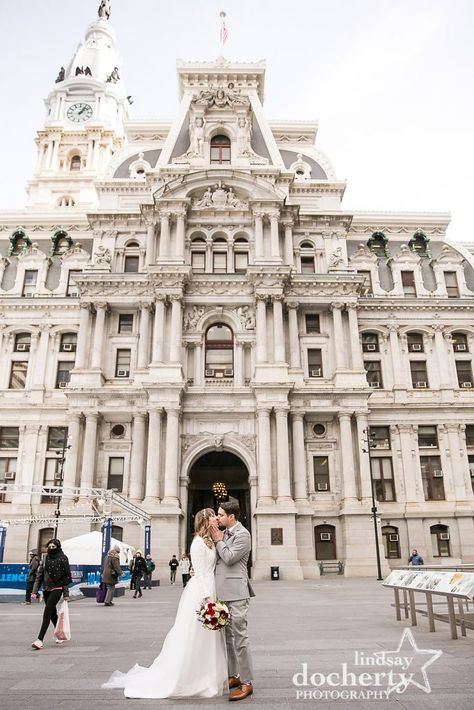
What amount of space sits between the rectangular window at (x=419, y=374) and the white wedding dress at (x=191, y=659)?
1457 inches

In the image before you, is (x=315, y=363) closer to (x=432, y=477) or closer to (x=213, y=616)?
(x=432, y=477)

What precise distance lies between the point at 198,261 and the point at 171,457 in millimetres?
14696

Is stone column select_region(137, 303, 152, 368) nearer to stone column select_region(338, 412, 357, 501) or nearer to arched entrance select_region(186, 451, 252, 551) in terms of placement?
arched entrance select_region(186, 451, 252, 551)

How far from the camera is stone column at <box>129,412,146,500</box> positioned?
113 ft

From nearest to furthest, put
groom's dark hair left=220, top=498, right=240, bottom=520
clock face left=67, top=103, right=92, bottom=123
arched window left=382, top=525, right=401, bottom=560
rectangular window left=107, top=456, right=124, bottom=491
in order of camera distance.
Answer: groom's dark hair left=220, top=498, right=240, bottom=520, rectangular window left=107, top=456, right=124, bottom=491, arched window left=382, top=525, right=401, bottom=560, clock face left=67, top=103, right=92, bottom=123

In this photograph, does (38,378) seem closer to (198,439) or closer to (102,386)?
(102,386)

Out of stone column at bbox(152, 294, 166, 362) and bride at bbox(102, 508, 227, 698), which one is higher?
stone column at bbox(152, 294, 166, 362)

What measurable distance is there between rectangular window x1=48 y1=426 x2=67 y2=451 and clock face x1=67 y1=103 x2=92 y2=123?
224 ft

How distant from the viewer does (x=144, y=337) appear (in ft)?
127

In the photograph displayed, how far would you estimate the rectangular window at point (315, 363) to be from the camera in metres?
39.5

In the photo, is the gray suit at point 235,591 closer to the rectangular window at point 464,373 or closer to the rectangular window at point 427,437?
the rectangular window at point 427,437

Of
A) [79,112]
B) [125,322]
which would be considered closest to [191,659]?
[125,322]

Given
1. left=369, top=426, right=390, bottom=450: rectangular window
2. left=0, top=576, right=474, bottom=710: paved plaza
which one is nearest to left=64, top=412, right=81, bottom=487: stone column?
left=0, top=576, right=474, bottom=710: paved plaza

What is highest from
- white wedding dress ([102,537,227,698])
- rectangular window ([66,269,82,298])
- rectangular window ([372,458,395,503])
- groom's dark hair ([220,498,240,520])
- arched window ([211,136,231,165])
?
arched window ([211,136,231,165])
